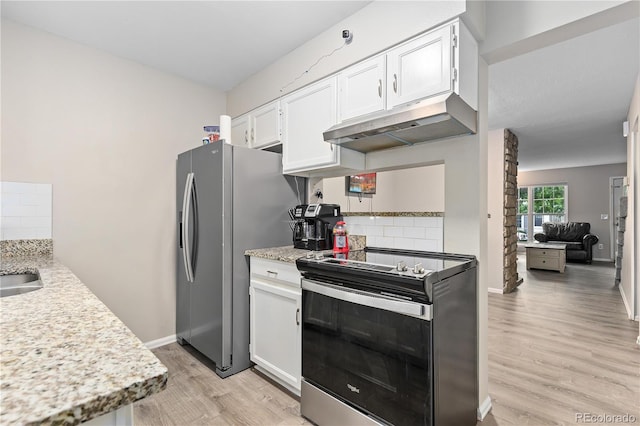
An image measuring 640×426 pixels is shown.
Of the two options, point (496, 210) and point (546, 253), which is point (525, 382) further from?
point (546, 253)

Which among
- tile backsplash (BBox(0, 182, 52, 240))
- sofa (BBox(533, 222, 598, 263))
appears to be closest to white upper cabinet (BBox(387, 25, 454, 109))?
tile backsplash (BBox(0, 182, 52, 240))

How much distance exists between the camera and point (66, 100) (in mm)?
2420

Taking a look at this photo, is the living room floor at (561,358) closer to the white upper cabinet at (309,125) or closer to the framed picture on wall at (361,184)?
the framed picture on wall at (361,184)

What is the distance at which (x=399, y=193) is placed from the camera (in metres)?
2.69

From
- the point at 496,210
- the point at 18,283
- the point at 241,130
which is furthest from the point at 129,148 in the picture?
the point at 496,210

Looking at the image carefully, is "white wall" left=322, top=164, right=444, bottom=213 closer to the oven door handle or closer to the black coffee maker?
the black coffee maker

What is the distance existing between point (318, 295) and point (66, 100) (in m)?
2.45

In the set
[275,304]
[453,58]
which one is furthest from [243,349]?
[453,58]

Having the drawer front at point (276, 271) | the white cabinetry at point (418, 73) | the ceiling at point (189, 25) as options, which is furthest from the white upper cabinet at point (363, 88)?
the drawer front at point (276, 271)

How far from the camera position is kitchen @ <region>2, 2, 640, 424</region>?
1862 millimetres

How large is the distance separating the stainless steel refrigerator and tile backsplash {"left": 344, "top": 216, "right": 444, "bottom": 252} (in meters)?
0.65

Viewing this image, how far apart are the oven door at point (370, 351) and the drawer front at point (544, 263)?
677cm

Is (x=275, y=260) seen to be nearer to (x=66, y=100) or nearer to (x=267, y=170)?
(x=267, y=170)

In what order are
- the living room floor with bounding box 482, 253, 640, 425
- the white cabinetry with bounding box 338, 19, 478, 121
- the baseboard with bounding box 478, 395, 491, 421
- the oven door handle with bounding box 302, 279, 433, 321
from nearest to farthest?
the oven door handle with bounding box 302, 279, 433, 321
the white cabinetry with bounding box 338, 19, 478, 121
the baseboard with bounding box 478, 395, 491, 421
the living room floor with bounding box 482, 253, 640, 425
